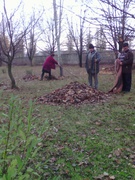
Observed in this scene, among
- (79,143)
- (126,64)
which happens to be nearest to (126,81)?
(126,64)

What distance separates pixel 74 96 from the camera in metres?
6.66

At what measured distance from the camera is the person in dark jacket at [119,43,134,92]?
7180 mm

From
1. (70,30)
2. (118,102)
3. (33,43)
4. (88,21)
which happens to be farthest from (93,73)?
(33,43)

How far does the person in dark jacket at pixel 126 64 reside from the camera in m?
7.18

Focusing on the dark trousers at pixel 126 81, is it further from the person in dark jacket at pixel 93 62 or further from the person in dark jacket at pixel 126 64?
the person in dark jacket at pixel 93 62

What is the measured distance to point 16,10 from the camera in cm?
903

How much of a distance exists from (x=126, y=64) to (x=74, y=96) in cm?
229

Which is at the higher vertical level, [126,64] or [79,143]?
[126,64]

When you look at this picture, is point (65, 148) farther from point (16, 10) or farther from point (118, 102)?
point (16, 10)

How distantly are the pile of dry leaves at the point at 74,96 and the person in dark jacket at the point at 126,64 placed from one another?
962 mm

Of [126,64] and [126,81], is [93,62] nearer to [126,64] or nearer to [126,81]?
[126,64]

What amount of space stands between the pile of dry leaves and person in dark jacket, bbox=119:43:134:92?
962mm

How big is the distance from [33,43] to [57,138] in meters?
29.7

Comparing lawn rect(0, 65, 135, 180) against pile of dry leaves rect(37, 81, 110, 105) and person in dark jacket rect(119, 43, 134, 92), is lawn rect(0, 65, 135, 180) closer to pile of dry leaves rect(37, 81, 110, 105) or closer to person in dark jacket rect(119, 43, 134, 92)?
pile of dry leaves rect(37, 81, 110, 105)
